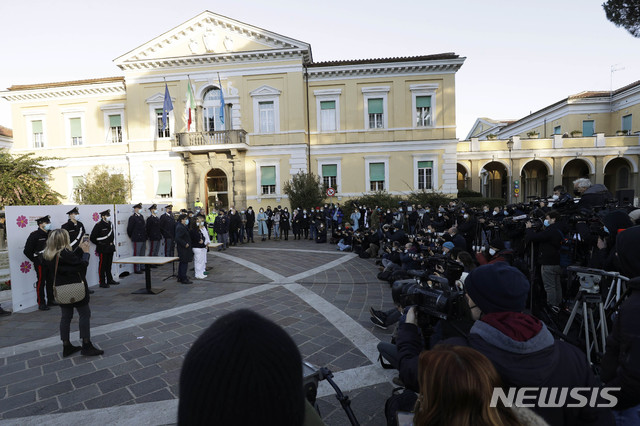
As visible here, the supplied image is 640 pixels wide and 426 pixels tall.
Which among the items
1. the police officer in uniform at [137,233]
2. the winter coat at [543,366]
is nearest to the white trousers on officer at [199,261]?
the police officer in uniform at [137,233]

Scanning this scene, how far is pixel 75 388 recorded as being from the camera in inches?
149

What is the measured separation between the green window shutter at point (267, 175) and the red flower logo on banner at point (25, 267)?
16160 millimetres

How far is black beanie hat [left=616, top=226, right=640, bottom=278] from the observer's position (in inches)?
87.9

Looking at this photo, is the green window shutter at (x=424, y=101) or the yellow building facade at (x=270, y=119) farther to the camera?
the green window shutter at (x=424, y=101)

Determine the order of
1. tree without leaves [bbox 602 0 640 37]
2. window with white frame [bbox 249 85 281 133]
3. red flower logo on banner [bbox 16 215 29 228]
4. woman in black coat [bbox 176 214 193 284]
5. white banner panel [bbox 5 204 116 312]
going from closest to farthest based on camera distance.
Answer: white banner panel [bbox 5 204 116 312] → red flower logo on banner [bbox 16 215 29 228] → woman in black coat [bbox 176 214 193 284] → tree without leaves [bbox 602 0 640 37] → window with white frame [bbox 249 85 281 133]

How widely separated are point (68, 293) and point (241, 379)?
4.91 m

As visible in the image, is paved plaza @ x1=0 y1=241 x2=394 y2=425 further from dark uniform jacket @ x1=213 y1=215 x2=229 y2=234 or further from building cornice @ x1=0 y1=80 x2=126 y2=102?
building cornice @ x1=0 y1=80 x2=126 y2=102

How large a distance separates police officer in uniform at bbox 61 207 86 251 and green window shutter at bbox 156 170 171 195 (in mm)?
15993

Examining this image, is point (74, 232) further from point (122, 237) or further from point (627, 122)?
point (627, 122)

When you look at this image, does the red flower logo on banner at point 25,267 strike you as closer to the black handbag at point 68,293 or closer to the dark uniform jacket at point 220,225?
the black handbag at point 68,293

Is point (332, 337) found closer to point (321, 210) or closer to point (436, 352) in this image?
point (436, 352)

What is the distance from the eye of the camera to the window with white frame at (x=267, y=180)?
74.0ft

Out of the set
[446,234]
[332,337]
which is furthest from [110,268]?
[446,234]

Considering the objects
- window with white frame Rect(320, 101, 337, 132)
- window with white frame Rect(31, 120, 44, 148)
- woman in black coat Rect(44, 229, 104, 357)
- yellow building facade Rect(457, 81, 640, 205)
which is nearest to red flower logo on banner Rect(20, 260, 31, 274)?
woman in black coat Rect(44, 229, 104, 357)
